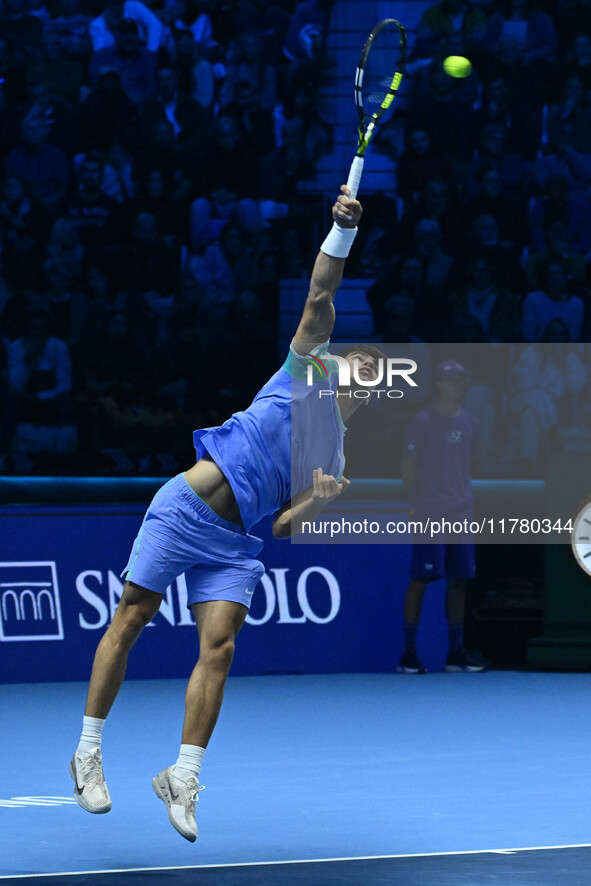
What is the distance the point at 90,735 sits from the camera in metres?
4.97

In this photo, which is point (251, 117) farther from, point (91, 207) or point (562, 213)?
point (562, 213)

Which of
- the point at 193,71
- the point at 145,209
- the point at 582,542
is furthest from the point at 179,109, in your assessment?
the point at 582,542

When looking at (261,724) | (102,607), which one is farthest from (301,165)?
(261,724)

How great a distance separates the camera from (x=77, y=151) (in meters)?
12.4

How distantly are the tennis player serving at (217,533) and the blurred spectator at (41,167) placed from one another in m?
7.60

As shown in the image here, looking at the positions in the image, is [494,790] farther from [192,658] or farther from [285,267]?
[285,267]

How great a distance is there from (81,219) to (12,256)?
0.65 metres

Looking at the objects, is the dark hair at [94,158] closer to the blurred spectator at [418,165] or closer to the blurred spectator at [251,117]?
the blurred spectator at [251,117]

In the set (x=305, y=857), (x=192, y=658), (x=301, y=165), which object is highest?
(x=301, y=165)

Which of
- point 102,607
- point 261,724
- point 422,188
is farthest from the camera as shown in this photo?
point 422,188

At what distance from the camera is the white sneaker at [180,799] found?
15.0 ft

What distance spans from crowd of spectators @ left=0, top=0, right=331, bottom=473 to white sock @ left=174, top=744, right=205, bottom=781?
5997mm

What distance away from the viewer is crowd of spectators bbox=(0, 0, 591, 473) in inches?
453

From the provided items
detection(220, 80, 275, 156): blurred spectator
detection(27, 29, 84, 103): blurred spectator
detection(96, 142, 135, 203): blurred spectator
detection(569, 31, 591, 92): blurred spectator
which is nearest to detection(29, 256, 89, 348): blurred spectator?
detection(96, 142, 135, 203): blurred spectator
